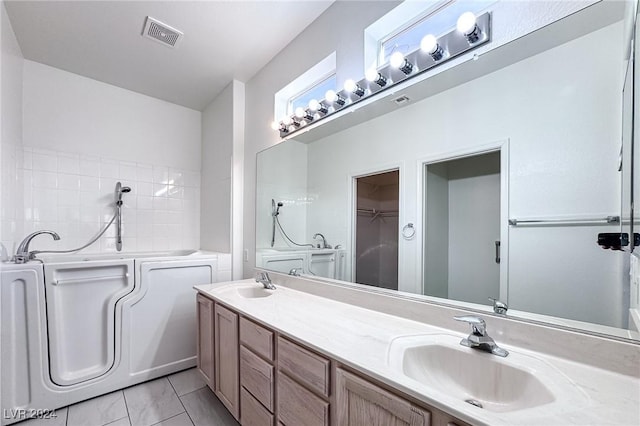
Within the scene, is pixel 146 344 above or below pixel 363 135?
below

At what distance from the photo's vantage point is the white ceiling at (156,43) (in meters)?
1.76

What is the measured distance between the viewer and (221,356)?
1.68 metres

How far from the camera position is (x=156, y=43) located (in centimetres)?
207

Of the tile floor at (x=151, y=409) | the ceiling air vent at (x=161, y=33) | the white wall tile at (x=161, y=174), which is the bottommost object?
the tile floor at (x=151, y=409)

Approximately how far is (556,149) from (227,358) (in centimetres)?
186

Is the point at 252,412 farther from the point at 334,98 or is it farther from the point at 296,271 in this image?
the point at 334,98

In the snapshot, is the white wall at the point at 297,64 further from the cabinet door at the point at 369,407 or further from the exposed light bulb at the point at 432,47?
the cabinet door at the point at 369,407

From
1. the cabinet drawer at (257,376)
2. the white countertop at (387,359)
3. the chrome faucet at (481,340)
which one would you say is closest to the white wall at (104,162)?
the white countertop at (387,359)

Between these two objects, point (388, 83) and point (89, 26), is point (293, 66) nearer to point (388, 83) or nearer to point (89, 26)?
point (388, 83)

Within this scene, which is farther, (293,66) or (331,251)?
(293,66)

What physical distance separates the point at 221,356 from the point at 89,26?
2.42m

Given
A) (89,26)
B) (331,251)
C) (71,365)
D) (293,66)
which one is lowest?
(71,365)

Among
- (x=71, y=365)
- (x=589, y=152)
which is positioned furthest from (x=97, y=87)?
(x=589, y=152)

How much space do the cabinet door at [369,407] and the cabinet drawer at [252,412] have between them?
0.52m
